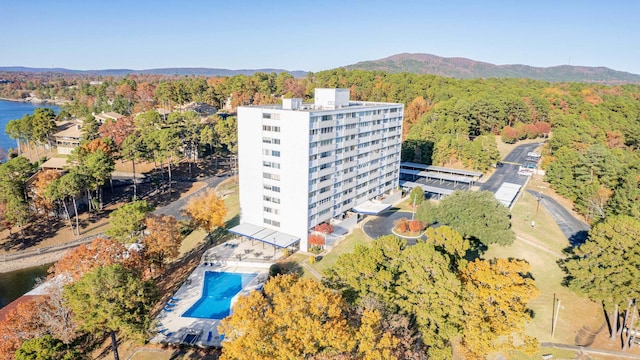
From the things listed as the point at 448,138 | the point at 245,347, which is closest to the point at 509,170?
the point at 448,138

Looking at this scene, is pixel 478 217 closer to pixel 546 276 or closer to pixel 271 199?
pixel 546 276

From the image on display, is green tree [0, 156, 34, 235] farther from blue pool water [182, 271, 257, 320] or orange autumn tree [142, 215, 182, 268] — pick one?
blue pool water [182, 271, 257, 320]

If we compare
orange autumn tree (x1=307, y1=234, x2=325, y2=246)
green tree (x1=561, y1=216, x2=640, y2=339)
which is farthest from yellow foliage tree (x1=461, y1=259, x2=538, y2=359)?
orange autumn tree (x1=307, y1=234, x2=325, y2=246)

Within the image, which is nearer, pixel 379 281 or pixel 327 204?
Result: pixel 379 281

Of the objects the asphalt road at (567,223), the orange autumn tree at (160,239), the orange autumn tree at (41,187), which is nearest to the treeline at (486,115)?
the asphalt road at (567,223)

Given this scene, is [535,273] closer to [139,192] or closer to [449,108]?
[449,108]
